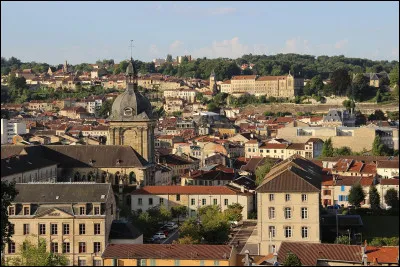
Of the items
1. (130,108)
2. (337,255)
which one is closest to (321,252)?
(337,255)

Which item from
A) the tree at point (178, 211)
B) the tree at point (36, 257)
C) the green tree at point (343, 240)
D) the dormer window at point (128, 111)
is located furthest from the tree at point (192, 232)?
the dormer window at point (128, 111)

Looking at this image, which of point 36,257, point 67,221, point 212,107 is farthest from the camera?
point 212,107

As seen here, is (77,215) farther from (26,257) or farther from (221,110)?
(221,110)

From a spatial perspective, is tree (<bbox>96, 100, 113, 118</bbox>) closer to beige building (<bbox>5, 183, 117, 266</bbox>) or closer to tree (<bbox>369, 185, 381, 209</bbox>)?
tree (<bbox>369, 185, 381, 209</bbox>)

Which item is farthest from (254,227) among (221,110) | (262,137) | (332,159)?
(221,110)

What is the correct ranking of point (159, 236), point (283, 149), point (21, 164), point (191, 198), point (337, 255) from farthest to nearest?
point (283, 149) → point (191, 198) → point (21, 164) → point (159, 236) → point (337, 255)

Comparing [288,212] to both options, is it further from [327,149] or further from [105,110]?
[105,110]

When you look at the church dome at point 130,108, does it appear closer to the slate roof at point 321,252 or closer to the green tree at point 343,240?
the green tree at point 343,240
